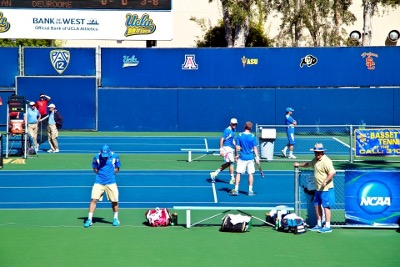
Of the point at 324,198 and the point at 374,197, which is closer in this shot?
the point at 324,198

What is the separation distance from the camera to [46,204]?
20484 millimetres

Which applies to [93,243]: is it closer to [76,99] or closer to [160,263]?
[160,263]

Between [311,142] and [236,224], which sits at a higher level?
[311,142]

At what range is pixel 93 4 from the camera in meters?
43.1

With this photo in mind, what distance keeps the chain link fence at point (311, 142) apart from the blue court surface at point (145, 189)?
2.66 m

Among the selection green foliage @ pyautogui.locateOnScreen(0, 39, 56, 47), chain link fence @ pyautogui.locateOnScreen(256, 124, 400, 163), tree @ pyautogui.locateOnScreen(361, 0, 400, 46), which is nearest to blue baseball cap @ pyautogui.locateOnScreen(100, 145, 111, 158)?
chain link fence @ pyautogui.locateOnScreen(256, 124, 400, 163)

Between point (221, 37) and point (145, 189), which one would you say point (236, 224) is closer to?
point (145, 189)

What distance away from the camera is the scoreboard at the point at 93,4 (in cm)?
4266

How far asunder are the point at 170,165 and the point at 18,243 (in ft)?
40.6

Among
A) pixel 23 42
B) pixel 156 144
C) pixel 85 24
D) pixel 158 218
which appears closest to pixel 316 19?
pixel 85 24

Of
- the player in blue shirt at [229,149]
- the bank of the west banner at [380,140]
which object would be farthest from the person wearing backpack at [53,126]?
the bank of the west banner at [380,140]

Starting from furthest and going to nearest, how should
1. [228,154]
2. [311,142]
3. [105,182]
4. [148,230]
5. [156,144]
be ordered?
[156,144], [311,142], [228,154], [105,182], [148,230]

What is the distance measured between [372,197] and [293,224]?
186 cm

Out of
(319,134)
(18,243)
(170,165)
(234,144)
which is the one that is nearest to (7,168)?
(170,165)
